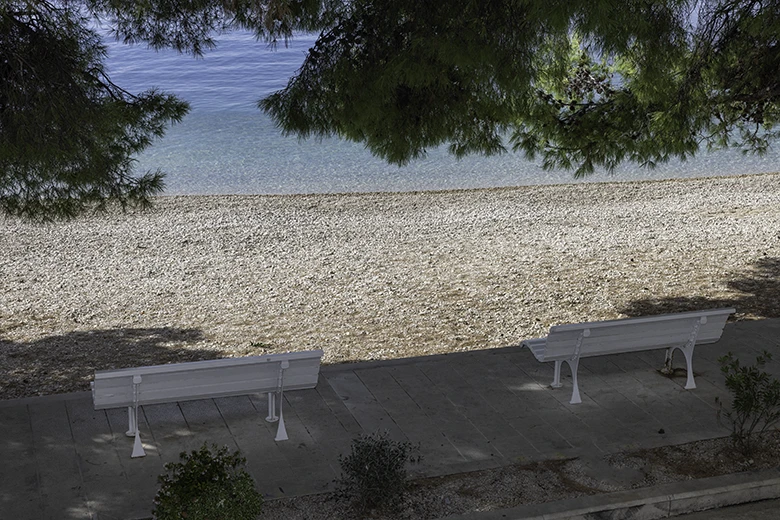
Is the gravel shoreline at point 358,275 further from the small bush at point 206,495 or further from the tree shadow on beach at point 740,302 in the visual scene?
the small bush at point 206,495

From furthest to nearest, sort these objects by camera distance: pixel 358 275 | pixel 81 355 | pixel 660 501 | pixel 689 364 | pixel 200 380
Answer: pixel 358 275
pixel 81 355
pixel 689 364
pixel 200 380
pixel 660 501

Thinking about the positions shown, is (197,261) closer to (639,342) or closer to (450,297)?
(450,297)

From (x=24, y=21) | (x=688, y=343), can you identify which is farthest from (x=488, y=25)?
(x=24, y=21)

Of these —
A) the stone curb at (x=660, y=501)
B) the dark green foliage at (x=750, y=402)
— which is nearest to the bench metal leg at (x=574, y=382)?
the dark green foliage at (x=750, y=402)

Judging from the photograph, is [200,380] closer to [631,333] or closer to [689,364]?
[631,333]

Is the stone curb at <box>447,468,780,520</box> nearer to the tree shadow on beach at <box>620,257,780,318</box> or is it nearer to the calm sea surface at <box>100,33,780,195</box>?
the tree shadow on beach at <box>620,257,780,318</box>

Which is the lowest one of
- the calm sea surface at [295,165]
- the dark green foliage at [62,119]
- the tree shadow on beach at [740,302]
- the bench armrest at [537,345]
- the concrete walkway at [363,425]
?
the calm sea surface at [295,165]

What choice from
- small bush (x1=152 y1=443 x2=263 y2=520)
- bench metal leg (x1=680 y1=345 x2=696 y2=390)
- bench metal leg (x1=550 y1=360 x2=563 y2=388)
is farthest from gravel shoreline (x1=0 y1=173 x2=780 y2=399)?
small bush (x1=152 y1=443 x2=263 y2=520)

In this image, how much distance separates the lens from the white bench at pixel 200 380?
5.26 meters

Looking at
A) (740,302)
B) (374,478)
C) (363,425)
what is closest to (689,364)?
(363,425)

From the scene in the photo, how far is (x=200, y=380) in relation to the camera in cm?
543

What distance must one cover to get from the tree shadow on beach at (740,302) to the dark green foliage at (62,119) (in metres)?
5.58

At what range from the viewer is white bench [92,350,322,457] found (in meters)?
5.26

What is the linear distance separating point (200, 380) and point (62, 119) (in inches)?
74.1
